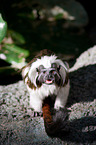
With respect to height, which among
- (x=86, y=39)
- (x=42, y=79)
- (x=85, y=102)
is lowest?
(x=85, y=102)

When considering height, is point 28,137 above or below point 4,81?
below

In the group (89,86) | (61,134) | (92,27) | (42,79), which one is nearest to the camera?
(61,134)

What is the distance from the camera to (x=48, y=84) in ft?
4.29

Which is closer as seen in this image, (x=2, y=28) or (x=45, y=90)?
(x=45, y=90)

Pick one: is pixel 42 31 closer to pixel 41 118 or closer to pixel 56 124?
pixel 41 118

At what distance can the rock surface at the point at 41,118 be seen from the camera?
Answer: 3.92 ft

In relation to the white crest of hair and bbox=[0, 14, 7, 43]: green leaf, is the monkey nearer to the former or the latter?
the white crest of hair

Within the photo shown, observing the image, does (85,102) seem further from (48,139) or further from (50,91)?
(48,139)

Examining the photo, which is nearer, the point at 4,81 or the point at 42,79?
the point at 42,79

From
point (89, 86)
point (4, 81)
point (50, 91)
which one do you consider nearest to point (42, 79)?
point (50, 91)

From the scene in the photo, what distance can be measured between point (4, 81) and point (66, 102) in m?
1.05

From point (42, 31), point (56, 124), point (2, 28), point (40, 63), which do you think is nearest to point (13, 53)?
point (2, 28)

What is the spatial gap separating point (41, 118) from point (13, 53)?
109 centimetres

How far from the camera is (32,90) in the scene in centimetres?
142
